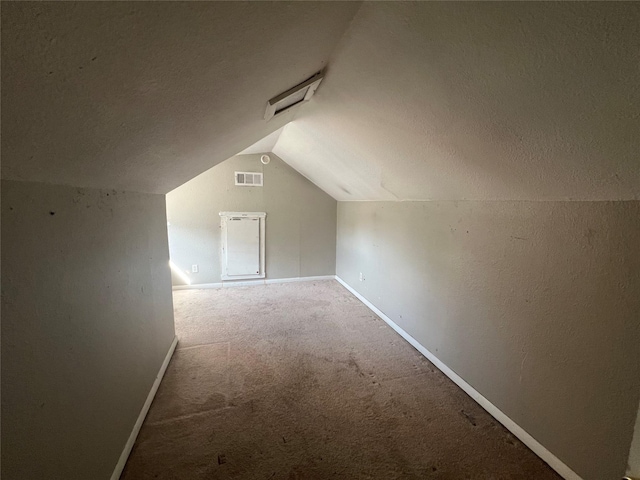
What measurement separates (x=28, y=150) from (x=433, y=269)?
2354 mm

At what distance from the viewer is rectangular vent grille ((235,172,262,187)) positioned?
13.5 feet

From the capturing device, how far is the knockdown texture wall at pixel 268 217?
13.1ft

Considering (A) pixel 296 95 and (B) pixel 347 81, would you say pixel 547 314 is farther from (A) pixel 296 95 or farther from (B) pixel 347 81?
(A) pixel 296 95

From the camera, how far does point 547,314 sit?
1.37 meters

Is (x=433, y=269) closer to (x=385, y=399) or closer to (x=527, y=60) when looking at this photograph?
(x=385, y=399)

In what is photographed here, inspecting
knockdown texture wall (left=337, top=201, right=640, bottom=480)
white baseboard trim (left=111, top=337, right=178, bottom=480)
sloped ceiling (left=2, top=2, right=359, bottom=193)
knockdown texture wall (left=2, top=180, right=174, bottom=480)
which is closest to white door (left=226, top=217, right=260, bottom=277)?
white baseboard trim (left=111, top=337, right=178, bottom=480)

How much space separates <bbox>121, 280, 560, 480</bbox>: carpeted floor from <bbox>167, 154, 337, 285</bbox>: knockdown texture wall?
167cm

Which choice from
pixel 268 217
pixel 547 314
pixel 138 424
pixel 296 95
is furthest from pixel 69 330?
pixel 268 217

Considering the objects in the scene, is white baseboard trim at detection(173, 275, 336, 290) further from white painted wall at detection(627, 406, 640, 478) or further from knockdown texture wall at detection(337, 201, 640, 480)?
white painted wall at detection(627, 406, 640, 478)

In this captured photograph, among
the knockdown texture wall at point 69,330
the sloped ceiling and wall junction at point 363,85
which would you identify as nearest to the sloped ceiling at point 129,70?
the sloped ceiling and wall junction at point 363,85

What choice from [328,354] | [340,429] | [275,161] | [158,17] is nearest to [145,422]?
[340,429]

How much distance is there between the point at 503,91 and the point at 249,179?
3.71 meters

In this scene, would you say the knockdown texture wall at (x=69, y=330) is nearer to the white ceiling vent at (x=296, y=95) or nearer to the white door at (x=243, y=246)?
the white ceiling vent at (x=296, y=95)

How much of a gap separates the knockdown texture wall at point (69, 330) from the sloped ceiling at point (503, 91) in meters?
1.28
